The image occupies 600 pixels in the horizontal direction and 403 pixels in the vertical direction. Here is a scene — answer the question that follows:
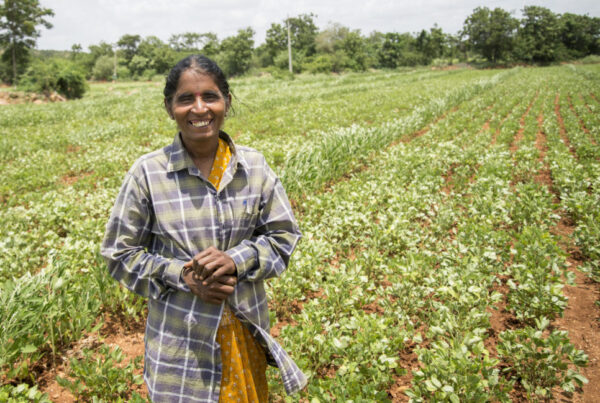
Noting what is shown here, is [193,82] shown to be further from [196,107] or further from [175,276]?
[175,276]

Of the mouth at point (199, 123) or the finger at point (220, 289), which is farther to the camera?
the mouth at point (199, 123)

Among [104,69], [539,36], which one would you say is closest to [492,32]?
[539,36]

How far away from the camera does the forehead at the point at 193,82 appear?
1.45 meters

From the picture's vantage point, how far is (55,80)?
91.8 ft

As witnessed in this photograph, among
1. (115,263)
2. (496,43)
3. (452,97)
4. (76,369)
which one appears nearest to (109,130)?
(76,369)

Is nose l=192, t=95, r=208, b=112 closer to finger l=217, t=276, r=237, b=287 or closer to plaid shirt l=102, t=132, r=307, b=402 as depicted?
plaid shirt l=102, t=132, r=307, b=402

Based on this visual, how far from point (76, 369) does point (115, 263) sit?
1.66m

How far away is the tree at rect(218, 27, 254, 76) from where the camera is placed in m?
55.9

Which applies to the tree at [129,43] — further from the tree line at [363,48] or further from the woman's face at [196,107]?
the woman's face at [196,107]

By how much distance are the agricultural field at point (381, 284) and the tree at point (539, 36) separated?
7156cm

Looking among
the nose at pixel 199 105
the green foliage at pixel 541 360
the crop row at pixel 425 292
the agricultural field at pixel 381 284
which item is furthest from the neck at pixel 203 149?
the green foliage at pixel 541 360

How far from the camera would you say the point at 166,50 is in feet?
197

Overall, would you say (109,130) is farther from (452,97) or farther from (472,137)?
(452,97)

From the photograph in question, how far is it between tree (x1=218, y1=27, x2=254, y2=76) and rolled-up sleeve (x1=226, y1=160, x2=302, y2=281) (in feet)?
194
